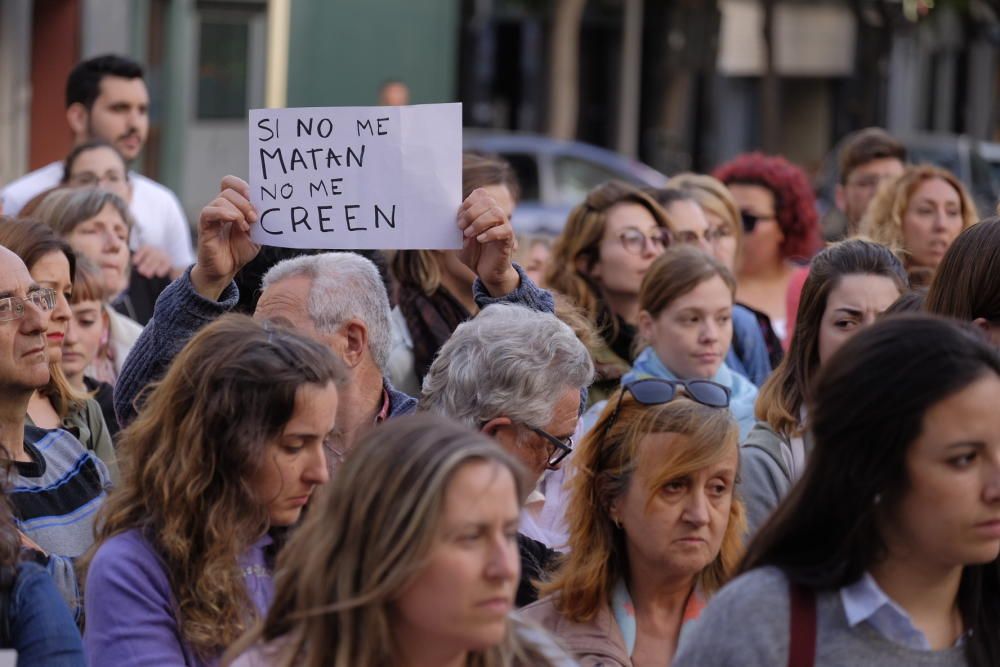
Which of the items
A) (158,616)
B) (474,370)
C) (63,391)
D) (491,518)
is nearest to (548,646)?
(491,518)

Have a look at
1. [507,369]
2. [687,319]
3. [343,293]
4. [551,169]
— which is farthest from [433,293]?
[551,169]

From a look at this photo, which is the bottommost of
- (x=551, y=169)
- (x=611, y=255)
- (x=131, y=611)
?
(x=131, y=611)

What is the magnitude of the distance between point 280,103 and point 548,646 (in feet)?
64.9

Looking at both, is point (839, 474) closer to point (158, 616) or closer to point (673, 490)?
point (673, 490)

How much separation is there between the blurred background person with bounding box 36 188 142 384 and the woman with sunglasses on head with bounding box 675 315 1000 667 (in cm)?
412

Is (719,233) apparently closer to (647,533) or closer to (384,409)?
(384,409)

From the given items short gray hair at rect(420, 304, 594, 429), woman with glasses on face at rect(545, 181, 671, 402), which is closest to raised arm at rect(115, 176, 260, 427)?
short gray hair at rect(420, 304, 594, 429)

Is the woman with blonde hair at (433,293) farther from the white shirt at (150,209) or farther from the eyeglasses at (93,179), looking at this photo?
the white shirt at (150,209)

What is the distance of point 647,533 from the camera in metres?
4.02

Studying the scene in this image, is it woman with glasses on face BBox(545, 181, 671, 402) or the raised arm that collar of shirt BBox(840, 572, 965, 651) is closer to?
the raised arm

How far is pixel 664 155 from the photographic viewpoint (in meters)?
27.6

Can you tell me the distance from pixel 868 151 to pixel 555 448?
5.24m

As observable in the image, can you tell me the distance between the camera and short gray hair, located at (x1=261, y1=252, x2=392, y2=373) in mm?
4648

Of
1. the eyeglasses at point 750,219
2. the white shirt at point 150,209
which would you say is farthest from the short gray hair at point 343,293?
the eyeglasses at point 750,219
